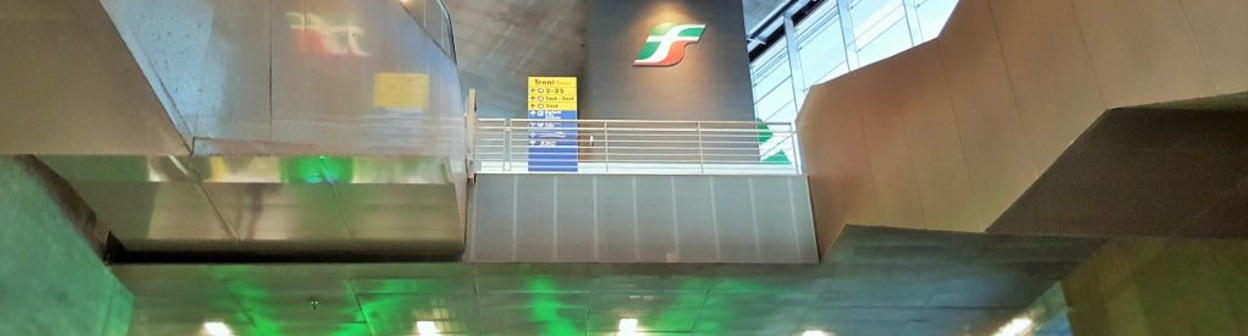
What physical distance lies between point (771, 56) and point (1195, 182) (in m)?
16.8

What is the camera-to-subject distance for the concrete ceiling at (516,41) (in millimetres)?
21000

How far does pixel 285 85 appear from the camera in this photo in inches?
281

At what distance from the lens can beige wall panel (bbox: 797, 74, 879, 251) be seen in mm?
10430

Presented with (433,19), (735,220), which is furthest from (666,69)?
(433,19)

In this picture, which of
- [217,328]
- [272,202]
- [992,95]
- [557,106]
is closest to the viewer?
[992,95]

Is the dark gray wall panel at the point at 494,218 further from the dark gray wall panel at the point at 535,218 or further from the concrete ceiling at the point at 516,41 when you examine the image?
the concrete ceiling at the point at 516,41

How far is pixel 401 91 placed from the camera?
862 centimetres

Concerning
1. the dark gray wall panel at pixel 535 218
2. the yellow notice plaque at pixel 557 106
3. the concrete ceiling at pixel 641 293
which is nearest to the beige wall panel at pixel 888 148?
the concrete ceiling at pixel 641 293

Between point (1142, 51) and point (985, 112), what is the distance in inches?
78.9

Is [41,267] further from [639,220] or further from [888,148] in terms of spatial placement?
[888,148]

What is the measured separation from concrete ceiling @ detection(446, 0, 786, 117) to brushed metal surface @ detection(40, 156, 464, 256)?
10.6 m

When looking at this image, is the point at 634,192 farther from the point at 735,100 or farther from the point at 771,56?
the point at 771,56

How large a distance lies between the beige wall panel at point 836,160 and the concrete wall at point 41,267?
26.5 ft

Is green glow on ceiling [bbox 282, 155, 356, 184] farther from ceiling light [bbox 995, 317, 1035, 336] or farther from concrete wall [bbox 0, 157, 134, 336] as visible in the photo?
ceiling light [bbox 995, 317, 1035, 336]
